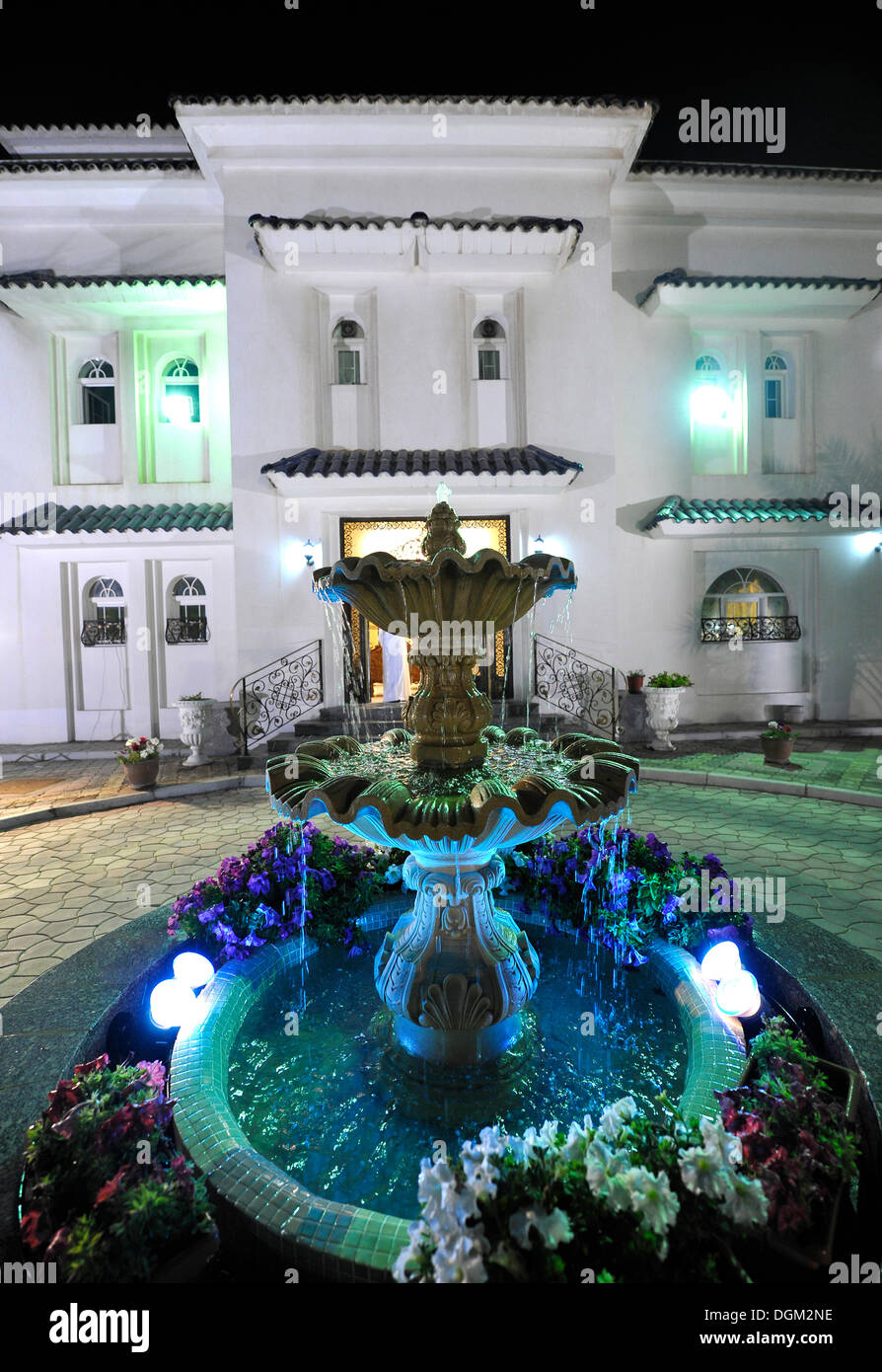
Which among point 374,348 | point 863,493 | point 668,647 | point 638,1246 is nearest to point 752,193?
point 863,493

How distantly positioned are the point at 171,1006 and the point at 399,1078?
1246mm

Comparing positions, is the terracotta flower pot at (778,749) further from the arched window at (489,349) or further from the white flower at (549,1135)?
the white flower at (549,1135)

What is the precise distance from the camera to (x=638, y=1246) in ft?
5.96

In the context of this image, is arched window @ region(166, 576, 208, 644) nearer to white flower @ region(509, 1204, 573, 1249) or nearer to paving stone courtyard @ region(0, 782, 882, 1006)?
paving stone courtyard @ region(0, 782, 882, 1006)

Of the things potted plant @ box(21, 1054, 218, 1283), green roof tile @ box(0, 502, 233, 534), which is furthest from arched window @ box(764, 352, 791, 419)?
potted plant @ box(21, 1054, 218, 1283)

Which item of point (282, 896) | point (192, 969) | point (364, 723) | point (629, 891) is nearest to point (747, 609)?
point (364, 723)

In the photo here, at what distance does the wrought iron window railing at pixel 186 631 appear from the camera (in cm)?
1272

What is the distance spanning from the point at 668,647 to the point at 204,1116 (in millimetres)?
12009

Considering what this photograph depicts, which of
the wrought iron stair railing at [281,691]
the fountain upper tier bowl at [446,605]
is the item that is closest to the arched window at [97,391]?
the wrought iron stair railing at [281,691]

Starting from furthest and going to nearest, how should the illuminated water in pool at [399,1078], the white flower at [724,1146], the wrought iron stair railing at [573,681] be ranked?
the wrought iron stair railing at [573,681]
the illuminated water in pool at [399,1078]
the white flower at [724,1146]

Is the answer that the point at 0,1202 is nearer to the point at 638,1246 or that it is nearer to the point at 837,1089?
the point at 638,1246

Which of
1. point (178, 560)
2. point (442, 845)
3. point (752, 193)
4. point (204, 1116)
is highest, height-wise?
point (752, 193)

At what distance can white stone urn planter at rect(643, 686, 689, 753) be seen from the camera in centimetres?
1063

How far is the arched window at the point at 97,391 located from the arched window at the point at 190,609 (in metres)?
3.61
